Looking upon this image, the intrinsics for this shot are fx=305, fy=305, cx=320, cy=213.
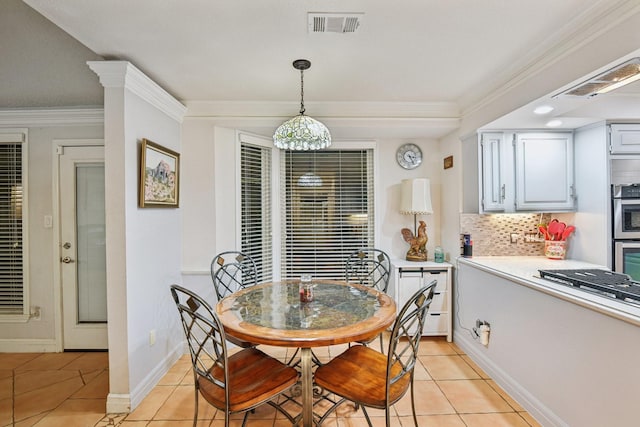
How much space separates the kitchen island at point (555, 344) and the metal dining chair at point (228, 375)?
1.64m

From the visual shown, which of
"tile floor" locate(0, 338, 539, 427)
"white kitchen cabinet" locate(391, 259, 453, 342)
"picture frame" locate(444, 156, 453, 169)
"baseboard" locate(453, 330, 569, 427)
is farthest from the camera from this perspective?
"picture frame" locate(444, 156, 453, 169)

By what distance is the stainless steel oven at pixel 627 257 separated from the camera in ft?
8.07

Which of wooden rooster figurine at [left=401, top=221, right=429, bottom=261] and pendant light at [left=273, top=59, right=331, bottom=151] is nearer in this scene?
pendant light at [left=273, top=59, right=331, bottom=151]

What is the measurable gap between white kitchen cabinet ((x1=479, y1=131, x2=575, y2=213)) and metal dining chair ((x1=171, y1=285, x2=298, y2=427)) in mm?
2379

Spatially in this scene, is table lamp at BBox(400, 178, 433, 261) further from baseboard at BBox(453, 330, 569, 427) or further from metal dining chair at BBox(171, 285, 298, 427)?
metal dining chair at BBox(171, 285, 298, 427)

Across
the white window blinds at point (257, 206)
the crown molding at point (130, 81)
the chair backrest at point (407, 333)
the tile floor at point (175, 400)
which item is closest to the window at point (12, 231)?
the tile floor at point (175, 400)

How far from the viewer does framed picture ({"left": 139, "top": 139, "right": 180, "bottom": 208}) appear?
234 centimetres

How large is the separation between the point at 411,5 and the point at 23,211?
3976mm

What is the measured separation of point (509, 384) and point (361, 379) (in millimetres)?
1423

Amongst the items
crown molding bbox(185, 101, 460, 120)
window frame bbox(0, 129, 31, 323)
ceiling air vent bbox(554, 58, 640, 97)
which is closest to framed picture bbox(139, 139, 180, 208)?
crown molding bbox(185, 101, 460, 120)

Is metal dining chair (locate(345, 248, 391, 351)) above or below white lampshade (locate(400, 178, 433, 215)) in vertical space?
below

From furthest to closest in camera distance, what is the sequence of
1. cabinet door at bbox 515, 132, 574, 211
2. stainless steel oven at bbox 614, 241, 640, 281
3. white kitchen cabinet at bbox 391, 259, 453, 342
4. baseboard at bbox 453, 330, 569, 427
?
white kitchen cabinet at bbox 391, 259, 453, 342 < cabinet door at bbox 515, 132, 574, 211 < stainless steel oven at bbox 614, 241, 640, 281 < baseboard at bbox 453, 330, 569, 427

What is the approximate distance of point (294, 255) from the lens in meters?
3.75

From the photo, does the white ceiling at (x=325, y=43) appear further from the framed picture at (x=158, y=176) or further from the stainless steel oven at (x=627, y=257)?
the stainless steel oven at (x=627, y=257)
